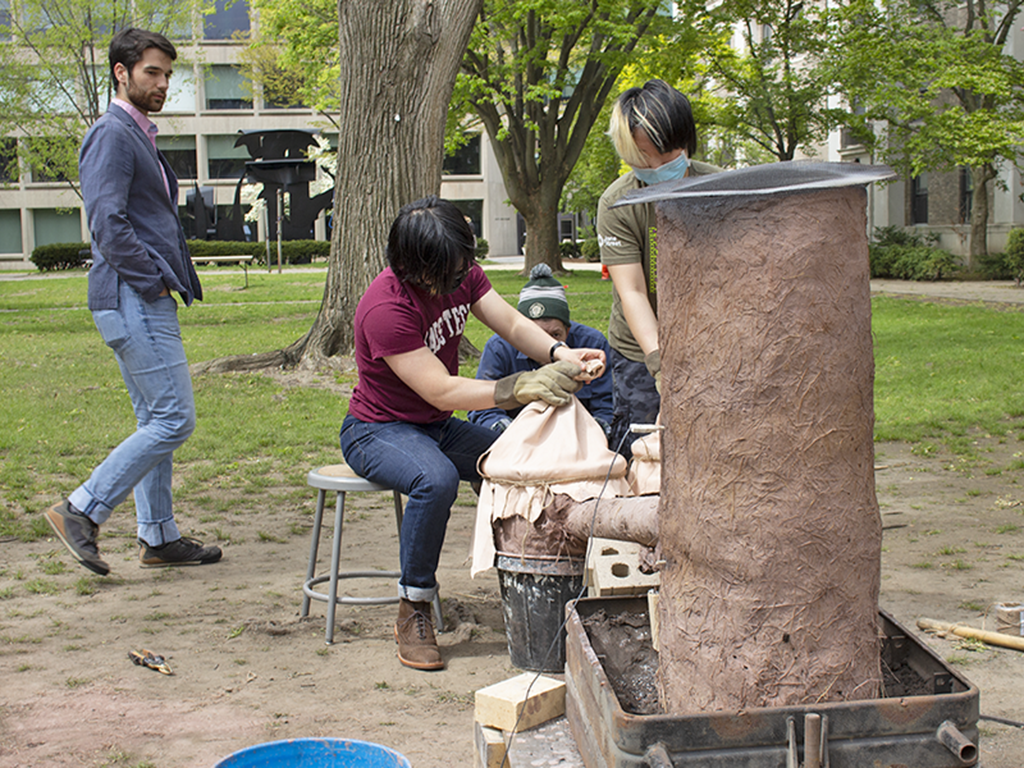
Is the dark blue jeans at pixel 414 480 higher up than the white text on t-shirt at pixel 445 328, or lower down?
lower down

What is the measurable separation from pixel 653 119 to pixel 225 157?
51513 mm

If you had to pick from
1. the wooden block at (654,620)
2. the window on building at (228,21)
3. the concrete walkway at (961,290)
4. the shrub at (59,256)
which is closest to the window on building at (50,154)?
the shrub at (59,256)

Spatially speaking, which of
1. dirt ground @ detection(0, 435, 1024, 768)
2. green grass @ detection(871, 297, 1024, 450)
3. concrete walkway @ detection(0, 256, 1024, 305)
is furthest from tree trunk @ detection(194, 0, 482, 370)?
concrete walkway @ detection(0, 256, 1024, 305)

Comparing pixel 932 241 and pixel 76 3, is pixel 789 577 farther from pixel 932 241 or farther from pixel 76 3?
pixel 76 3

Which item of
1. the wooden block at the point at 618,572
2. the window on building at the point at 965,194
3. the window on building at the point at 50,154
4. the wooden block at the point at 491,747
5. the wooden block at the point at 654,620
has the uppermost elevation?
the window on building at the point at 50,154

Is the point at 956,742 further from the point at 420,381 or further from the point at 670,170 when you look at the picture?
the point at 420,381

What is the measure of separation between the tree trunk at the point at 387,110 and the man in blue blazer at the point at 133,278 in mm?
4463

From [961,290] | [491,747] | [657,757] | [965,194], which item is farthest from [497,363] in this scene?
[965,194]

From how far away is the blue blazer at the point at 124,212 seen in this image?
4066mm

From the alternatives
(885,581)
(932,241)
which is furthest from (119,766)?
(932,241)

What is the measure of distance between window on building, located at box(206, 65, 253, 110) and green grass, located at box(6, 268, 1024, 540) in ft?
127

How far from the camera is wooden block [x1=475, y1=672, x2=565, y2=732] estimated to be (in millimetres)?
2357

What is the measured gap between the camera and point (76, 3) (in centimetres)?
3241

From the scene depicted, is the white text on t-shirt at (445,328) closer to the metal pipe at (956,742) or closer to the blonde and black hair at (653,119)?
the blonde and black hair at (653,119)
